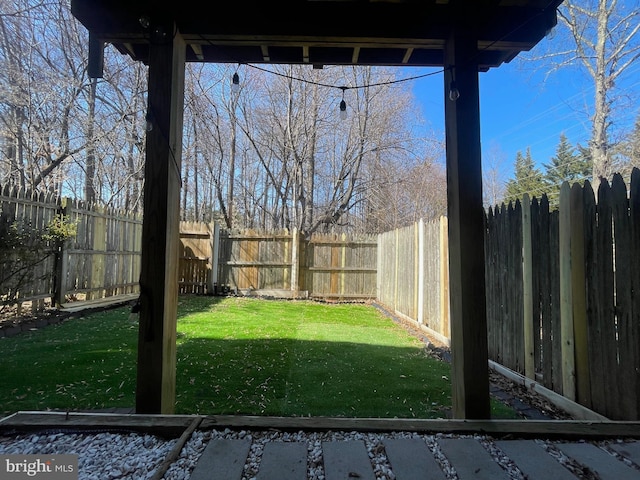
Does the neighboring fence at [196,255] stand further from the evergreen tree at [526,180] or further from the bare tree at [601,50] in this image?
the evergreen tree at [526,180]

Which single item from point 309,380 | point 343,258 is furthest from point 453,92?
point 343,258

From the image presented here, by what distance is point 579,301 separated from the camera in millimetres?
2457

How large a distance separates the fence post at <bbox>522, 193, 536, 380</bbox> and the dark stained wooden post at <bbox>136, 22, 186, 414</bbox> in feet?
9.01

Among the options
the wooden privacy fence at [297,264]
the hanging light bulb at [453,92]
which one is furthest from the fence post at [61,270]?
the hanging light bulb at [453,92]

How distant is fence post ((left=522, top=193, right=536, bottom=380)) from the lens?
3025mm

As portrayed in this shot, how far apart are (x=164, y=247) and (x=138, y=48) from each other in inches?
56.3

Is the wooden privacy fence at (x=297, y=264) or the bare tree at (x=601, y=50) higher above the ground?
the bare tree at (x=601, y=50)

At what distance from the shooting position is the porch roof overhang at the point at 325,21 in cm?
205

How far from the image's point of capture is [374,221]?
1530cm

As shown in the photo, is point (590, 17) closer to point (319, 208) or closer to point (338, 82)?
point (338, 82)

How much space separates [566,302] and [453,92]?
168 cm

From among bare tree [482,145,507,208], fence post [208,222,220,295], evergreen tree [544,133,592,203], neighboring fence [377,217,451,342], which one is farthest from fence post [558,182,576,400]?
evergreen tree [544,133,592,203]

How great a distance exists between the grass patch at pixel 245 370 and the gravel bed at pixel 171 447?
2.76 ft

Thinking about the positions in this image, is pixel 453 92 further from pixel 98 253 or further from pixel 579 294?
pixel 98 253
